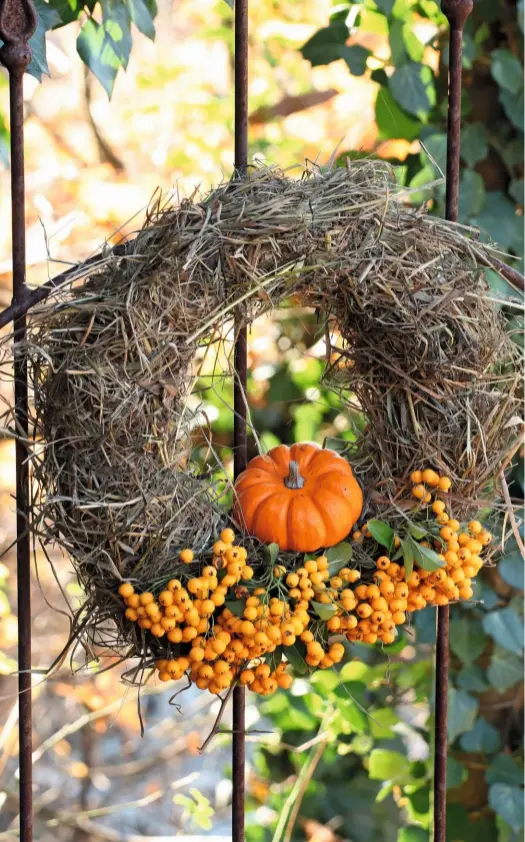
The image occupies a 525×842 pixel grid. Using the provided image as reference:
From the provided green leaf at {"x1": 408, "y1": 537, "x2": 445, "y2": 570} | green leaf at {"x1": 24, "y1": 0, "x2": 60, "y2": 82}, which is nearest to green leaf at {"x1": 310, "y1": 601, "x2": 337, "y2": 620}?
green leaf at {"x1": 408, "y1": 537, "x2": 445, "y2": 570}

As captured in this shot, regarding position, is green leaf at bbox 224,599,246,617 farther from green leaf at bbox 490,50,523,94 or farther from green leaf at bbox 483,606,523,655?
green leaf at bbox 490,50,523,94

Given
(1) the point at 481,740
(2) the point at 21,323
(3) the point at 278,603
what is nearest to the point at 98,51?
(2) the point at 21,323

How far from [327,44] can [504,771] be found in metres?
1.33

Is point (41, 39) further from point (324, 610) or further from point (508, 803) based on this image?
point (508, 803)

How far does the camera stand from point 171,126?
270cm

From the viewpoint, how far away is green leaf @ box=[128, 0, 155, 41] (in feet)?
3.93

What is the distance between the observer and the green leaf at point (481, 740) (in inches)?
63.9

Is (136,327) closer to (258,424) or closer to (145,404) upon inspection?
(145,404)

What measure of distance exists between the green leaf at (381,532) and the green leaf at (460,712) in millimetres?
810

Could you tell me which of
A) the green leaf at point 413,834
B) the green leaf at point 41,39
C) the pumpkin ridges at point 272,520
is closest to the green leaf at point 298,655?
the pumpkin ridges at point 272,520

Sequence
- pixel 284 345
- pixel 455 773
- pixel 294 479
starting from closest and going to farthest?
1. pixel 294 479
2. pixel 455 773
3. pixel 284 345

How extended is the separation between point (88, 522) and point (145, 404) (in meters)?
0.13

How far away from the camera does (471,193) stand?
1539 mm

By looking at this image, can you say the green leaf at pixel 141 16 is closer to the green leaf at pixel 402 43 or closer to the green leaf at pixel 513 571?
the green leaf at pixel 402 43
